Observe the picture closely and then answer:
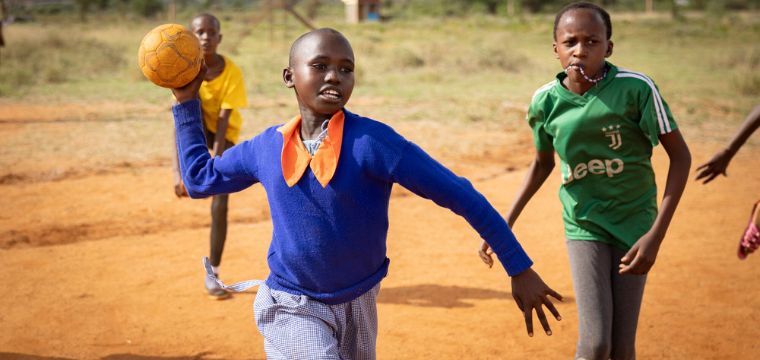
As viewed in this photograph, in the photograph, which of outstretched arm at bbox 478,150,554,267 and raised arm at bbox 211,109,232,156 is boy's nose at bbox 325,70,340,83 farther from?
raised arm at bbox 211,109,232,156

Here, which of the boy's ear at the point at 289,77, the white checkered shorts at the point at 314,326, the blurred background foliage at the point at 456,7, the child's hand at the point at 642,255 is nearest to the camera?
the white checkered shorts at the point at 314,326

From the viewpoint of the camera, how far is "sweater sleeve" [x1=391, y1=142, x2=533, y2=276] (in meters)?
2.55

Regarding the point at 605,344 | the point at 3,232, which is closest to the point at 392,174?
the point at 605,344

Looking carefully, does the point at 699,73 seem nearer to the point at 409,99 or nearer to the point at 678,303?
the point at 409,99

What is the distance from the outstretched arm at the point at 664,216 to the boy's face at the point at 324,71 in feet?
4.52

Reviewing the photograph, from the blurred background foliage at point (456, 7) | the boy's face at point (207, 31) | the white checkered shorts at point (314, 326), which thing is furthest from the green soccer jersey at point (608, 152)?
the blurred background foliage at point (456, 7)

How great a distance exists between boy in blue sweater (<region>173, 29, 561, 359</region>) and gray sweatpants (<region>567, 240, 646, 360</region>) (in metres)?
0.81

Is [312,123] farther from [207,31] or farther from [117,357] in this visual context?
[207,31]

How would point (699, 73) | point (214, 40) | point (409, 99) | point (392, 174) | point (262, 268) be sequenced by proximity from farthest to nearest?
point (699, 73), point (409, 99), point (262, 268), point (214, 40), point (392, 174)

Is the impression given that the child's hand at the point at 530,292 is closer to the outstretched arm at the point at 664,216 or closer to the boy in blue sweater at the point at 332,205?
the boy in blue sweater at the point at 332,205

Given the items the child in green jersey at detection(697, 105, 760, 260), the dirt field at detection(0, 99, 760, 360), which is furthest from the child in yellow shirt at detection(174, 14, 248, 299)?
the child in green jersey at detection(697, 105, 760, 260)

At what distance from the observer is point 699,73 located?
21.4 meters

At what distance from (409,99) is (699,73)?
9.36 meters

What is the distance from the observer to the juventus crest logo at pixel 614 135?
338 centimetres
